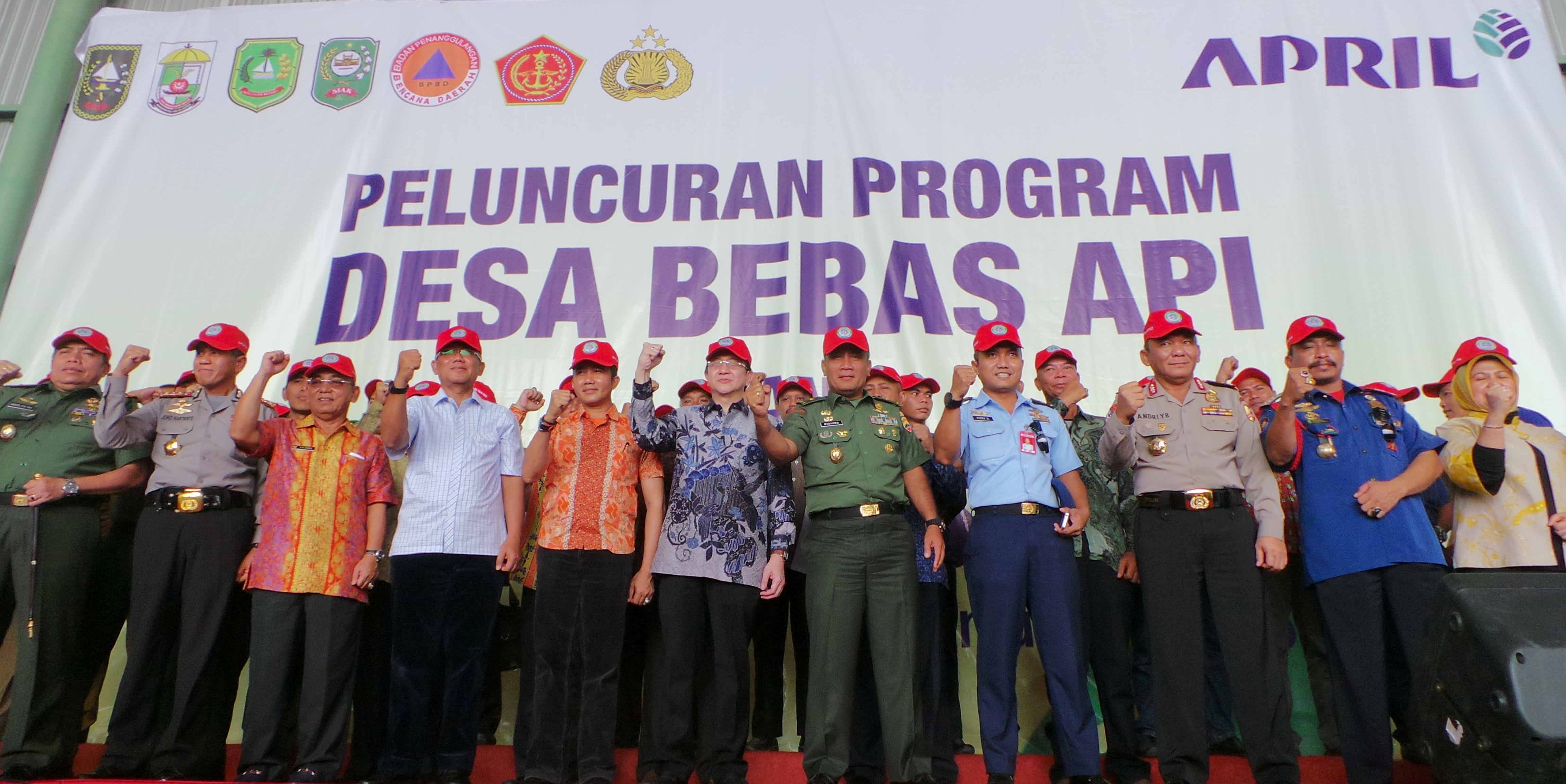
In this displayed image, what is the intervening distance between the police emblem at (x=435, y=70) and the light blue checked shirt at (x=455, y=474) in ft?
7.41

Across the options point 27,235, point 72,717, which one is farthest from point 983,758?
point 27,235

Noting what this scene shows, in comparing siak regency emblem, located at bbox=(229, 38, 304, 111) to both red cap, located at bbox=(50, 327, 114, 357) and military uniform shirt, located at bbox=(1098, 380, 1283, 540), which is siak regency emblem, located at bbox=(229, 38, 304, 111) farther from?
military uniform shirt, located at bbox=(1098, 380, 1283, 540)

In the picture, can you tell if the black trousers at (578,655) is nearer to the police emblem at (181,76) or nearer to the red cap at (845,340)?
the red cap at (845,340)

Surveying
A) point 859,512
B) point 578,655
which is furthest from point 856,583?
point 578,655

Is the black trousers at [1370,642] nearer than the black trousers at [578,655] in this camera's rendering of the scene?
Yes

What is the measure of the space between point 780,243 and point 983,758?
2293 mm

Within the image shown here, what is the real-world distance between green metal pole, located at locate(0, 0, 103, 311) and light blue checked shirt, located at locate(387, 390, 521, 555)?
3224mm

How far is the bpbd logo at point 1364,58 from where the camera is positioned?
435 centimetres

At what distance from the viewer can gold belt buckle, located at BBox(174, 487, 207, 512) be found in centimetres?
282

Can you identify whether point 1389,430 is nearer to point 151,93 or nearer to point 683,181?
point 683,181

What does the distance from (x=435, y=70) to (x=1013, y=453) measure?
3490mm

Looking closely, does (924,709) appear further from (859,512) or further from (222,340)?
(222,340)

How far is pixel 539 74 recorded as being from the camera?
4.73m

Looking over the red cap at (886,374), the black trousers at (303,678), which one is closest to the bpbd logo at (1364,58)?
the red cap at (886,374)
